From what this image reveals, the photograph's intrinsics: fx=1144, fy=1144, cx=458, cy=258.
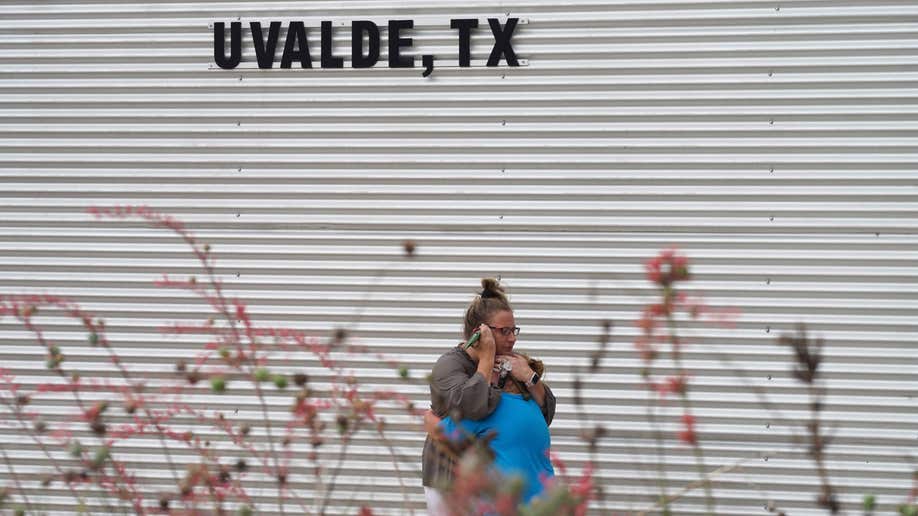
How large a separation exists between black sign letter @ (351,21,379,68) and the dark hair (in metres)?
1.86

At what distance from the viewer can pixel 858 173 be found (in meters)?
5.62

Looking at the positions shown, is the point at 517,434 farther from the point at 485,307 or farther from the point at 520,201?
the point at 520,201

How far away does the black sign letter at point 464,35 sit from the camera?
5812mm

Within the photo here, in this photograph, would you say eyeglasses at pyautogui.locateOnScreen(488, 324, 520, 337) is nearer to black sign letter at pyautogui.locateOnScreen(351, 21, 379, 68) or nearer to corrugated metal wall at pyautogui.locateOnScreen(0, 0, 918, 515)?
corrugated metal wall at pyautogui.locateOnScreen(0, 0, 918, 515)

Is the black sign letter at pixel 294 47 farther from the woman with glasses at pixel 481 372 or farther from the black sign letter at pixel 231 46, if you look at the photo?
the woman with glasses at pixel 481 372

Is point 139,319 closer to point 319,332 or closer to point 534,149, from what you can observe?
point 319,332

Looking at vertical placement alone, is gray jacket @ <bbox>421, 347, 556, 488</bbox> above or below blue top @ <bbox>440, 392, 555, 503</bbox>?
above

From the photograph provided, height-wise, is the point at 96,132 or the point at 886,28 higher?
the point at 886,28

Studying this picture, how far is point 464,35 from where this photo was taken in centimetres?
582

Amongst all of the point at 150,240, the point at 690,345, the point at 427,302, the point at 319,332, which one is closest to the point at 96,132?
the point at 150,240

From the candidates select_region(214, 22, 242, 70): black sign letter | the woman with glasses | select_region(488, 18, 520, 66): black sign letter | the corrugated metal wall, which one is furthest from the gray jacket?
select_region(214, 22, 242, 70): black sign letter

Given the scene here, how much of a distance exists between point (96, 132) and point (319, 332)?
1.60m

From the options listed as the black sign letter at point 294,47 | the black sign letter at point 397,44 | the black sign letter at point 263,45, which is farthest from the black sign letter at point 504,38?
the black sign letter at point 263,45

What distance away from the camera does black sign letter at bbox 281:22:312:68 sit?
234 inches
